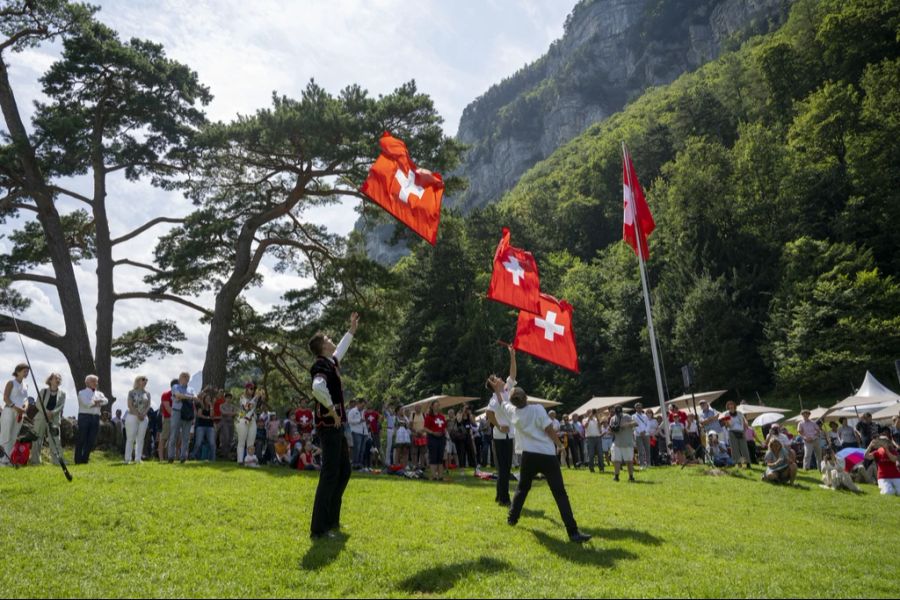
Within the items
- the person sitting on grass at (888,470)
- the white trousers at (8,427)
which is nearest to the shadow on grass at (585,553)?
the white trousers at (8,427)

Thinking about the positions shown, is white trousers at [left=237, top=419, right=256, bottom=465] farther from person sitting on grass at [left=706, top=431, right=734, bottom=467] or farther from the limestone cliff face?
the limestone cliff face

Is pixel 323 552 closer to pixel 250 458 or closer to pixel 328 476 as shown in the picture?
pixel 328 476

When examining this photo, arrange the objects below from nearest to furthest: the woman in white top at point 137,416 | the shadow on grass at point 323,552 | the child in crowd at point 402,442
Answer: the shadow on grass at point 323,552, the woman in white top at point 137,416, the child in crowd at point 402,442

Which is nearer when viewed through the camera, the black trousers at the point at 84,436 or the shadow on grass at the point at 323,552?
the shadow on grass at the point at 323,552

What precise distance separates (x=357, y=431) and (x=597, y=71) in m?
160

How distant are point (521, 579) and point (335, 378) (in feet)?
10.0

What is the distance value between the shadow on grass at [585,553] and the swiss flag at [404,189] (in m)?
6.12

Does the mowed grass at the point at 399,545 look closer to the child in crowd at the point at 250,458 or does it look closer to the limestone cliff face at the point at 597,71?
the child in crowd at the point at 250,458

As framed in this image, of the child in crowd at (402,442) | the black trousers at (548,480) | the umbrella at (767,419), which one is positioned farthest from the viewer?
the umbrella at (767,419)

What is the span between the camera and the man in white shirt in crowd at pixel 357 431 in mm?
17312

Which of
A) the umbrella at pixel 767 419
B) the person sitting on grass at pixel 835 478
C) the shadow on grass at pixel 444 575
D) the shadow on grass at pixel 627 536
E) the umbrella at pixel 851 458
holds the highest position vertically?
the umbrella at pixel 767 419

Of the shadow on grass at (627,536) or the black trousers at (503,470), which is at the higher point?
the black trousers at (503,470)

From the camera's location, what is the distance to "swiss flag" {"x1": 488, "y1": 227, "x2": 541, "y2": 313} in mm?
12797

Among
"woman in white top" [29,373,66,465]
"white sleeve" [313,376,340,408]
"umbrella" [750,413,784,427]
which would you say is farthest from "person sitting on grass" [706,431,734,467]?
"woman in white top" [29,373,66,465]
